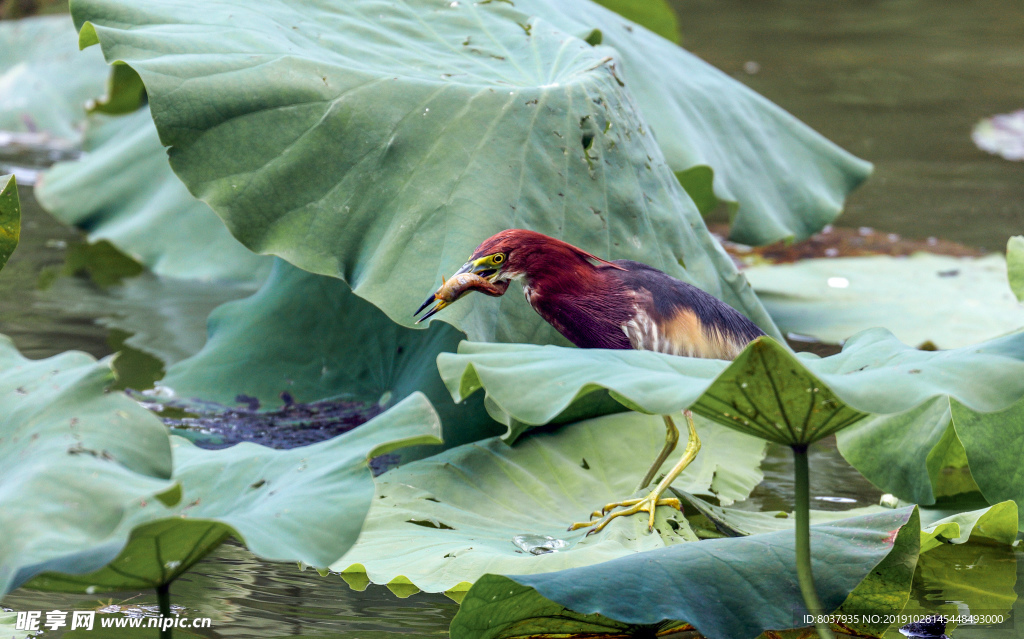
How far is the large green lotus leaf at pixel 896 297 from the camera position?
2670 mm

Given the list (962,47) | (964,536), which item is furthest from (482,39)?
(962,47)

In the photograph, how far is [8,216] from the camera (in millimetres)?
1328

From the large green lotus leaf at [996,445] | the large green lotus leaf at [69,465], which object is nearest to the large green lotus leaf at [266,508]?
the large green lotus leaf at [69,465]

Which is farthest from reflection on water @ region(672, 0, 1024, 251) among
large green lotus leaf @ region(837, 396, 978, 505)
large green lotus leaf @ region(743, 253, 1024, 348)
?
large green lotus leaf @ region(837, 396, 978, 505)

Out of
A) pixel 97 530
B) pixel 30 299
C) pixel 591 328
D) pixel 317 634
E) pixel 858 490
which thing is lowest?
pixel 30 299

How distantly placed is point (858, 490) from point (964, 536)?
16.0 inches

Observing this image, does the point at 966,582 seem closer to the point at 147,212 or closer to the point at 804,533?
the point at 804,533

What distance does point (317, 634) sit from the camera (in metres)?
1.32

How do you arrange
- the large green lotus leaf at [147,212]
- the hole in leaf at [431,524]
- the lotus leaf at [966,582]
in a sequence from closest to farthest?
the lotus leaf at [966,582]
the hole in leaf at [431,524]
the large green lotus leaf at [147,212]

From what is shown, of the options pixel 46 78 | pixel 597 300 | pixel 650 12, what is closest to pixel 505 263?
pixel 597 300

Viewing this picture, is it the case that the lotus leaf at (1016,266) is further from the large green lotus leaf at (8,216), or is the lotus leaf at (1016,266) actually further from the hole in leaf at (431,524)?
the large green lotus leaf at (8,216)

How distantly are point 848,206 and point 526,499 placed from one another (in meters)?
2.73

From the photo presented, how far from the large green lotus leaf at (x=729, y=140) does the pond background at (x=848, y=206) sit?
27.0 inches

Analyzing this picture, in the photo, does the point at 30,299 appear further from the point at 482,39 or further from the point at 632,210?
the point at 632,210
